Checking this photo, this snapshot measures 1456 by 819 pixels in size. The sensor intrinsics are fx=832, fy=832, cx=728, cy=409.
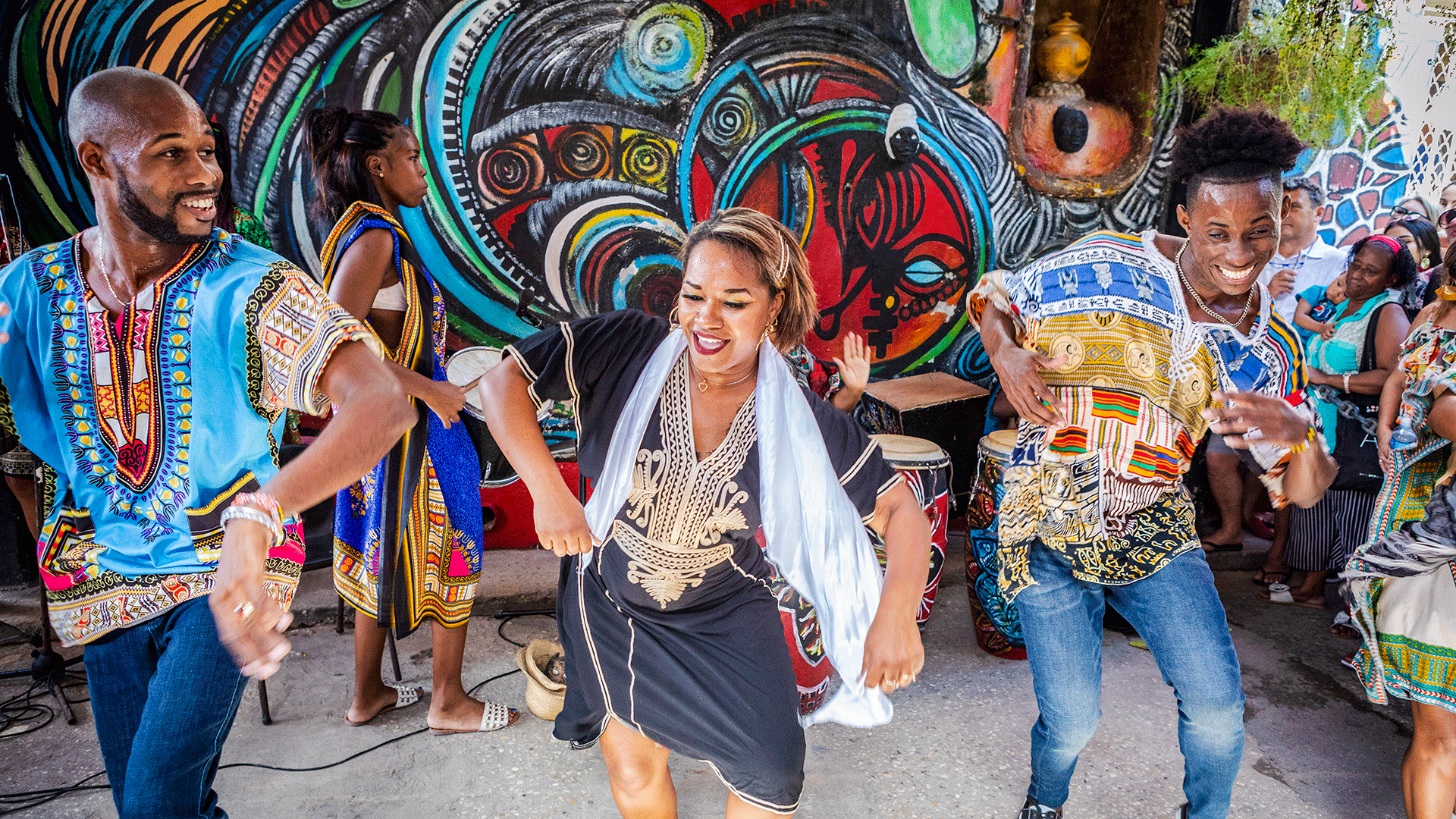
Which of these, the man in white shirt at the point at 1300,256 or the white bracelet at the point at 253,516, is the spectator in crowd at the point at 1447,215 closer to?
the man in white shirt at the point at 1300,256

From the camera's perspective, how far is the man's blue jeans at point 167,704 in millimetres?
1676

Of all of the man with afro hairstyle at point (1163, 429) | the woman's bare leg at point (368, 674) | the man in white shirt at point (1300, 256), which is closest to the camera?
the man with afro hairstyle at point (1163, 429)

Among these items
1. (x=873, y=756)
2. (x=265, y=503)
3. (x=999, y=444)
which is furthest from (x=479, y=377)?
(x=265, y=503)

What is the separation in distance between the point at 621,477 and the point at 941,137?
4.19 meters

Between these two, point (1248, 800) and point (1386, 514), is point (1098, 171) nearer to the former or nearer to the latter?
point (1386, 514)

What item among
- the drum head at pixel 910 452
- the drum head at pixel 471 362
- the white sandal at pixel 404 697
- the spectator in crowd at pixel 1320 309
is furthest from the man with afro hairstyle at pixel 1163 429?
the drum head at pixel 471 362

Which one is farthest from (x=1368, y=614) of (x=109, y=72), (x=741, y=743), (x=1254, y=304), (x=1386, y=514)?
(x=109, y=72)

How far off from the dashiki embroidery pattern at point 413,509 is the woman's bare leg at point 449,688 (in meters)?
0.10

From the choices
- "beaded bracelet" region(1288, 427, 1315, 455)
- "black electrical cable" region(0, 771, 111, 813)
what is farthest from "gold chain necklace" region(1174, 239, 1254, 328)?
"black electrical cable" region(0, 771, 111, 813)

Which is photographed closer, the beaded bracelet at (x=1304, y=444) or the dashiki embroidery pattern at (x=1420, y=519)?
the beaded bracelet at (x=1304, y=444)

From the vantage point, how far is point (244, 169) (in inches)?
180

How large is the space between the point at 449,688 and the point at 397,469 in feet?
3.02

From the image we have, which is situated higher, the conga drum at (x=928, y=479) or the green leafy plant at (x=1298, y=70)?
the green leafy plant at (x=1298, y=70)

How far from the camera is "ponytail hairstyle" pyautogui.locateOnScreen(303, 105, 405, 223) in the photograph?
307 cm
